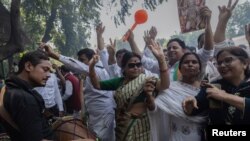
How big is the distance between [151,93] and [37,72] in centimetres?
122

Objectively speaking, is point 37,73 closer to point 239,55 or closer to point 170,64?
point 239,55

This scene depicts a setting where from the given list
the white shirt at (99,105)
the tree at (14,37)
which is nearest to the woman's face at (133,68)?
the white shirt at (99,105)

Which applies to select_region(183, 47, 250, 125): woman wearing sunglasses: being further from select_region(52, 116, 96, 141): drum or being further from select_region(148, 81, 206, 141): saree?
select_region(52, 116, 96, 141): drum

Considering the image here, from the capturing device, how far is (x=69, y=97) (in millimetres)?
7168

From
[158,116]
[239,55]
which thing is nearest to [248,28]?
[239,55]

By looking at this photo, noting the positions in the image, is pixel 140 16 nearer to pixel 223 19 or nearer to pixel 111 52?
pixel 111 52

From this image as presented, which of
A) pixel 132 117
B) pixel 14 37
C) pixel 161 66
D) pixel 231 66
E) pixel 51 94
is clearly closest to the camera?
pixel 231 66

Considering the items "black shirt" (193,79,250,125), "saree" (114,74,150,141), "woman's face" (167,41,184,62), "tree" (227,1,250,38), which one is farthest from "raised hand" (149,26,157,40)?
"tree" (227,1,250,38)

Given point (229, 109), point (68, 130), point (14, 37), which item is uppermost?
point (14, 37)

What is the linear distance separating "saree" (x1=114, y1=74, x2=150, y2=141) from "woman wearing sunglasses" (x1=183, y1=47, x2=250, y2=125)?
70 centimetres

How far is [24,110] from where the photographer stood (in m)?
2.29

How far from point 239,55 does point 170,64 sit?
1729 mm

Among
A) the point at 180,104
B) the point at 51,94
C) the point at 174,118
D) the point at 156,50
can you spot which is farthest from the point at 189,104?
the point at 51,94

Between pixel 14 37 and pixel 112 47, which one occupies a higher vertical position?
pixel 14 37
